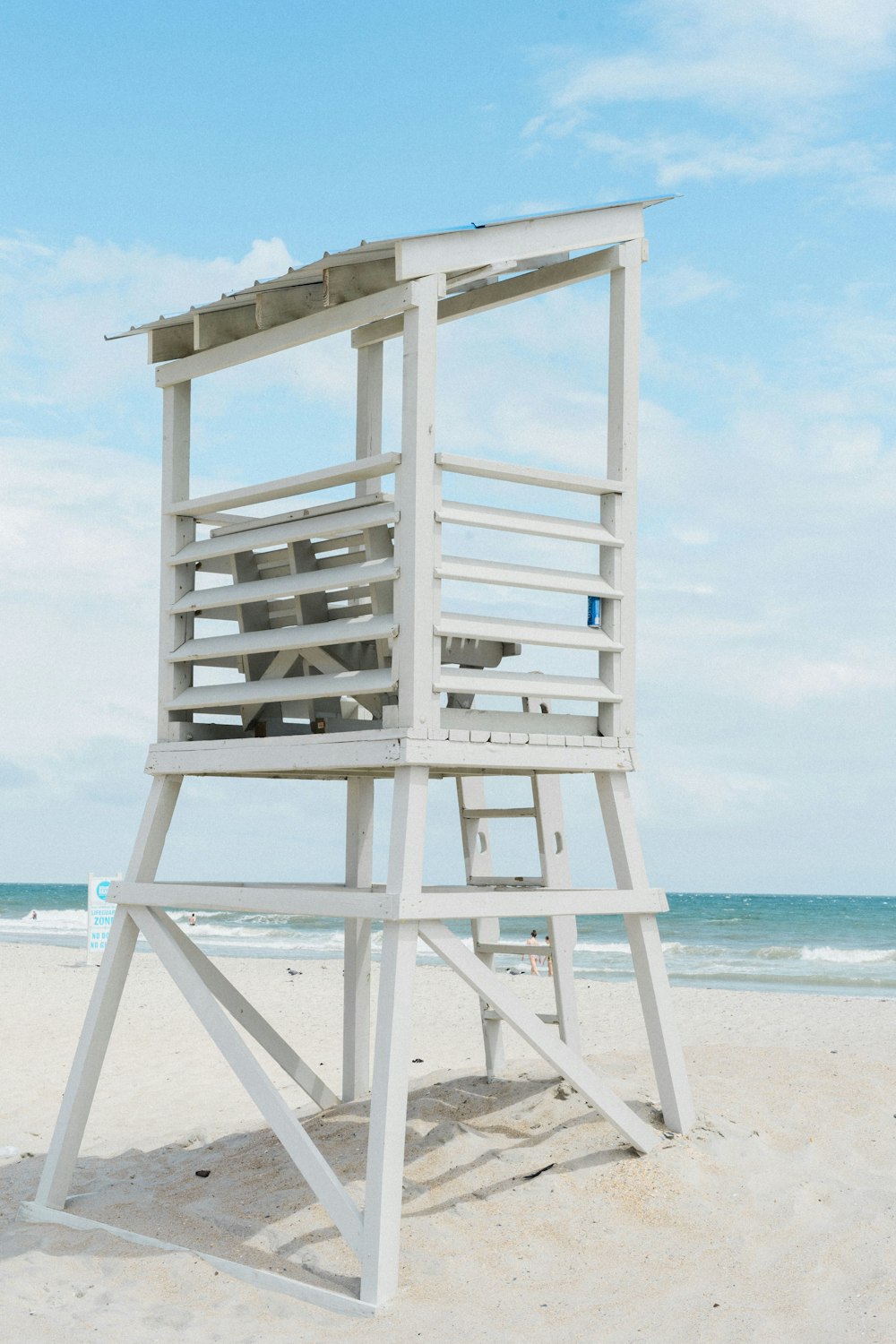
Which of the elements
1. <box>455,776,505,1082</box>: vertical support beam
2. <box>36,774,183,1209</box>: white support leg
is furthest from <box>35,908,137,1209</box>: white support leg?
<box>455,776,505,1082</box>: vertical support beam

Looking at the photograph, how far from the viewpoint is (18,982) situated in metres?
19.2

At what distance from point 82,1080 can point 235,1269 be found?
155 centimetres

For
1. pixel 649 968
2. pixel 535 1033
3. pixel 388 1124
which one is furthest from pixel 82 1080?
pixel 649 968

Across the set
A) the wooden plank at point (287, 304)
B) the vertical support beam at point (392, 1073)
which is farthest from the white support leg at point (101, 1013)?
the wooden plank at point (287, 304)

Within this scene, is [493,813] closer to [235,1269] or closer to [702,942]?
[235,1269]

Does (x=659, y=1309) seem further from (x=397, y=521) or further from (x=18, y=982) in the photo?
(x=18, y=982)

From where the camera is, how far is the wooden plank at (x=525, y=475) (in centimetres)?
602

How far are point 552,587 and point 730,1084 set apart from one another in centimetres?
335

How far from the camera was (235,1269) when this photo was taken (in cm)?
576

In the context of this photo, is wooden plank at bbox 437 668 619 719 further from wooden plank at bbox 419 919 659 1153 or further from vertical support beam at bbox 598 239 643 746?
wooden plank at bbox 419 919 659 1153

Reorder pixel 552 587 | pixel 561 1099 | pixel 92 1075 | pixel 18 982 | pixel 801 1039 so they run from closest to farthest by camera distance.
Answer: pixel 552 587 < pixel 92 1075 < pixel 561 1099 < pixel 801 1039 < pixel 18 982

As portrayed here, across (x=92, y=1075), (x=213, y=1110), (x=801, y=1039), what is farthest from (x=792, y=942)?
(x=92, y=1075)

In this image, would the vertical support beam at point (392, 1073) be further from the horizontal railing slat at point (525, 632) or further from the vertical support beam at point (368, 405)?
the vertical support beam at point (368, 405)

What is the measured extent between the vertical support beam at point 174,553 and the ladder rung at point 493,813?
6.51 ft
